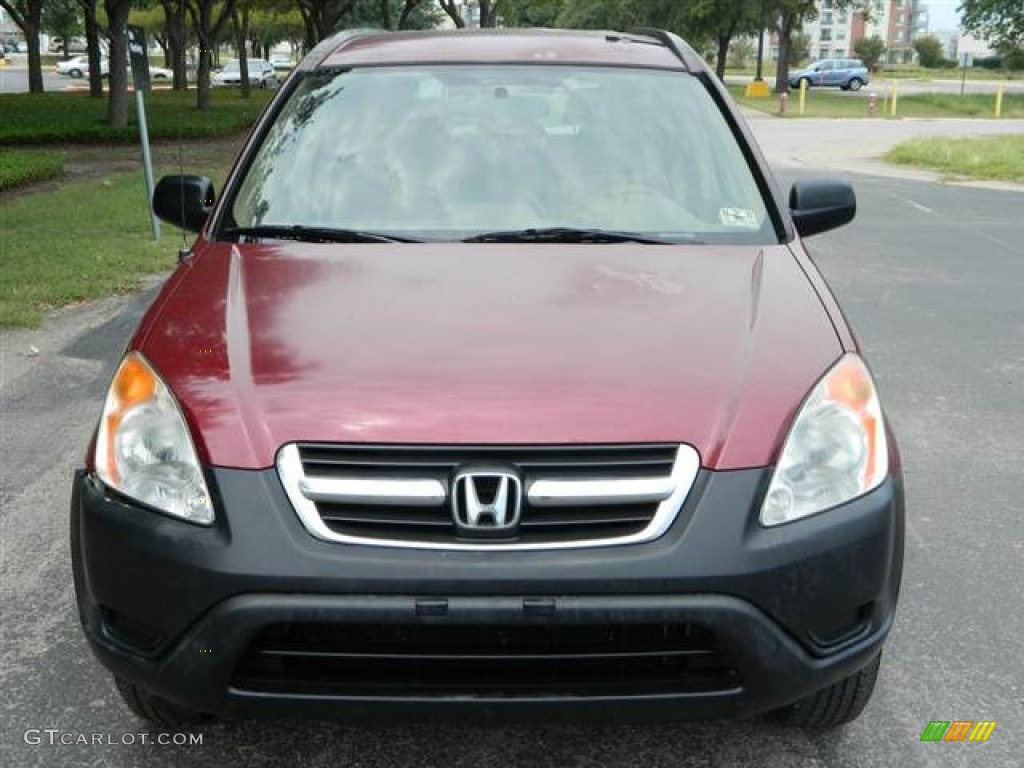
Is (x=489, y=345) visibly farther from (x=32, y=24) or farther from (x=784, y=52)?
(x=784, y=52)

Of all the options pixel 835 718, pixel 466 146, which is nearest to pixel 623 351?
pixel 835 718

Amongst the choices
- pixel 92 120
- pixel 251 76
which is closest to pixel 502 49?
pixel 92 120

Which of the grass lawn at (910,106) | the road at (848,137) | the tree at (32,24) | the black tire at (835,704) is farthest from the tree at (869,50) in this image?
the black tire at (835,704)

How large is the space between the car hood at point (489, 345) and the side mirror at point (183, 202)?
64 cm

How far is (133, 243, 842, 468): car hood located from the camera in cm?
226

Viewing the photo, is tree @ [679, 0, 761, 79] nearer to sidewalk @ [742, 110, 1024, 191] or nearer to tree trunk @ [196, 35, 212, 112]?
sidewalk @ [742, 110, 1024, 191]

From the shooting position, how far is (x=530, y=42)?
399 centimetres

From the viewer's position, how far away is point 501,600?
2.12 metres

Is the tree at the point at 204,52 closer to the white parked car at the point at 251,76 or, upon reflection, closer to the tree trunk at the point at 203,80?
the tree trunk at the point at 203,80

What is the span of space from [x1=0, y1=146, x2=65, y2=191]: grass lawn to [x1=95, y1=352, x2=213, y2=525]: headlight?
12.1 meters

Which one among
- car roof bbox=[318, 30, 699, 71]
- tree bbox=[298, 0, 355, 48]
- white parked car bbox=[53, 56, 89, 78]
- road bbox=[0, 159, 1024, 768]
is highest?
tree bbox=[298, 0, 355, 48]

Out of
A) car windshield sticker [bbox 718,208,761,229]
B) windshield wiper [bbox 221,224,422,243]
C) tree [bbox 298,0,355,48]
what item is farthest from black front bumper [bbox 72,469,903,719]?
tree [bbox 298,0,355,48]

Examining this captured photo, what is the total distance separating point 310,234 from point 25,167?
12.8m

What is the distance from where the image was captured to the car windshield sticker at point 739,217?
3301 mm
